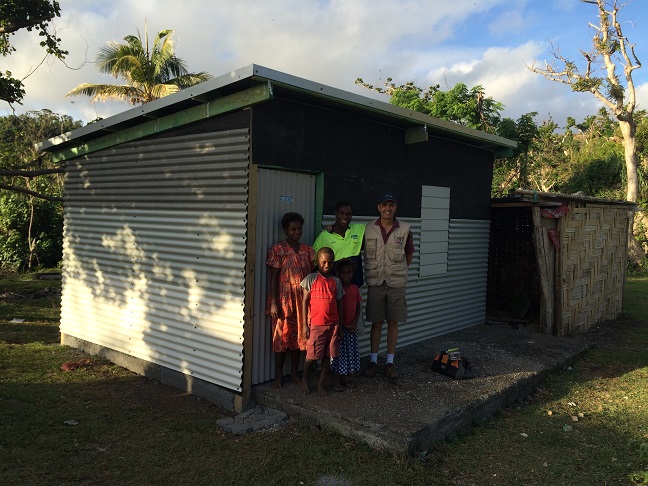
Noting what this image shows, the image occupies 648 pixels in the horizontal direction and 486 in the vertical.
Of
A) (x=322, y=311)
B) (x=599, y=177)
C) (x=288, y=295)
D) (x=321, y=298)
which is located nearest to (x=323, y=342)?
(x=322, y=311)

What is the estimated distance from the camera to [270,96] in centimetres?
441

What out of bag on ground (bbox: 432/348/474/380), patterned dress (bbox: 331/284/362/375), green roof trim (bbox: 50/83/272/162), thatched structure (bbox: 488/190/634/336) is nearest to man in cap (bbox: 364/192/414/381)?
patterned dress (bbox: 331/284/362/375)

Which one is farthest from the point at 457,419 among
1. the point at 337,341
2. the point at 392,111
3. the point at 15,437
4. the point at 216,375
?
the point at 15,437

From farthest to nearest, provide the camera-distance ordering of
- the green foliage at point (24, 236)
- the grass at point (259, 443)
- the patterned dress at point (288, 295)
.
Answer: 1. the green foliage at point (24, 236)
2. the patterned dress at point (288, 295)
3. the grass at point (259, 443)

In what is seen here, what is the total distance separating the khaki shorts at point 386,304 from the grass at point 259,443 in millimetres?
1323

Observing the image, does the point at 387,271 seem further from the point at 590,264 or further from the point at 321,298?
the point at 590,264

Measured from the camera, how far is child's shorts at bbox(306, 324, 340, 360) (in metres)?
4.63

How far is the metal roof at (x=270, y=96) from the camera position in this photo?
14.7 ft

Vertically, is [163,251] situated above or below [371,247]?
below

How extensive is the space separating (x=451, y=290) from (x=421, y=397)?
10.1 feet

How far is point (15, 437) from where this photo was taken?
14.1ft

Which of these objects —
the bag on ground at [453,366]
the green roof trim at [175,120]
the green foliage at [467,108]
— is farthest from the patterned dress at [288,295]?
the green foliage at [467,108]

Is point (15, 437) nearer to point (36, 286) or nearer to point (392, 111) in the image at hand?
point (392, 111)

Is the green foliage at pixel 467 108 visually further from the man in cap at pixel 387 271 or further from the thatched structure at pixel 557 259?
the man in cap at pixel 387 271
